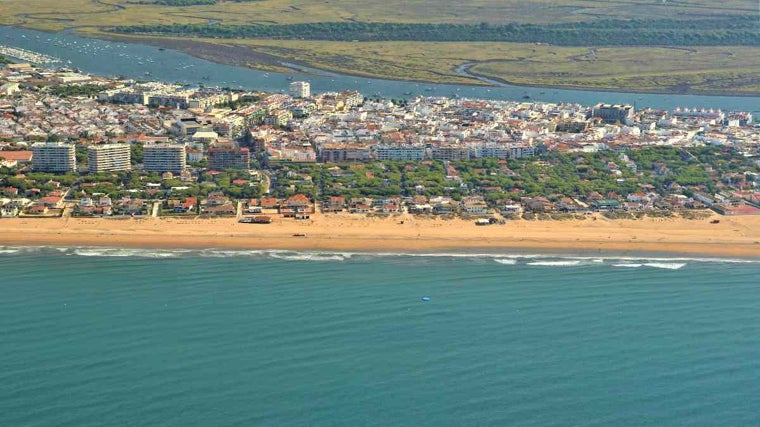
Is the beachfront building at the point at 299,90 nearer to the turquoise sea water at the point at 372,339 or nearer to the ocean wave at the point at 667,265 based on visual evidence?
the turquoise sea water at the point at 372,339

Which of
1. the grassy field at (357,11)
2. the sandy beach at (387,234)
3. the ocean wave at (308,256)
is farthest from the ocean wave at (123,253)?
the grassy field at (357,11)

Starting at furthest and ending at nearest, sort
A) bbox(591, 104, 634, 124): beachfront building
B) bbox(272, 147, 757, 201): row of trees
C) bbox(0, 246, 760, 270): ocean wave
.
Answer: bbox(591, 104, 634, 124): beachfront building, bbox(272, 147, 757, 201): row of trees, bbox(0, 246, 760, 270): ocean wave

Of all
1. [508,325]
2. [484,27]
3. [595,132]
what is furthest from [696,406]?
[484,27]

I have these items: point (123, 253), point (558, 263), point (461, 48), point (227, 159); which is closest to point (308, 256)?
point (123, 253)

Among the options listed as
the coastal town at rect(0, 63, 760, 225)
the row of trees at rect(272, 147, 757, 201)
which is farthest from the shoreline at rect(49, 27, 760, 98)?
the row of trees at rect(272, 147, 757, 201)

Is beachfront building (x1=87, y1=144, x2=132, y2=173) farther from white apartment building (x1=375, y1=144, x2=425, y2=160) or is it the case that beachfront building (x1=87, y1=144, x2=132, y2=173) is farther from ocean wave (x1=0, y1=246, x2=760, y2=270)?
white apartment building (x1=375, y1=144, x2=425, y2=160)
